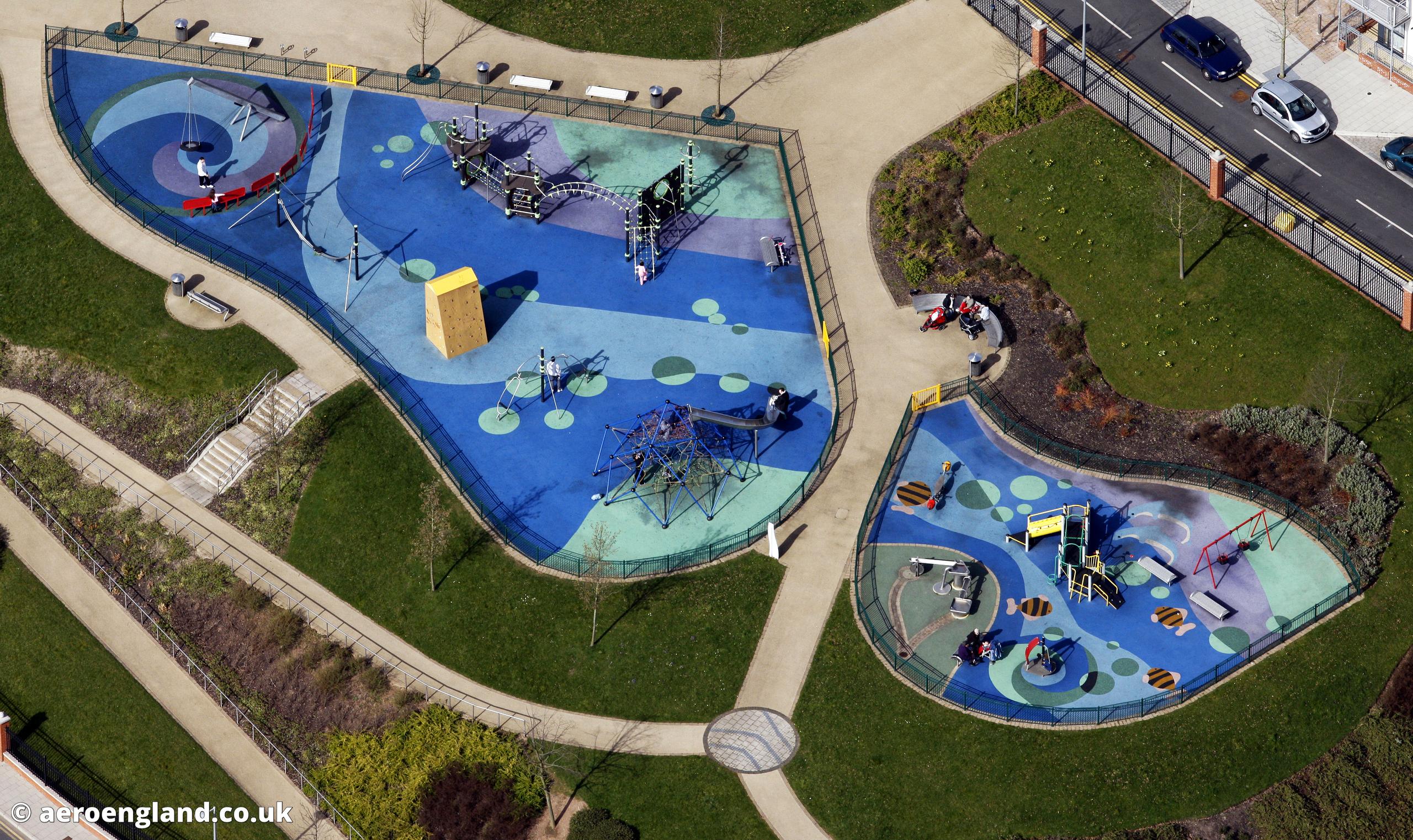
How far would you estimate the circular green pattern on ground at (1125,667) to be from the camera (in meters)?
88.7

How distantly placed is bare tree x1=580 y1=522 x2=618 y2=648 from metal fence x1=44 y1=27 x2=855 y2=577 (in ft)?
1.41

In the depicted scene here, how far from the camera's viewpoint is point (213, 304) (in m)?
103

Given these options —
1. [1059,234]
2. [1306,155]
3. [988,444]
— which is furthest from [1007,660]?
[1306,155]

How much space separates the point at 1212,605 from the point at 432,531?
36.3 m

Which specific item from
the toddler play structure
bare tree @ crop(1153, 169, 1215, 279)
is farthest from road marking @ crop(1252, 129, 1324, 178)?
the toddler play structure

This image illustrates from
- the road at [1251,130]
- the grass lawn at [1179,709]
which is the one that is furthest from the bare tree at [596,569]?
the road at [1251,130]

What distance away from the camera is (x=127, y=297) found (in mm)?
104000

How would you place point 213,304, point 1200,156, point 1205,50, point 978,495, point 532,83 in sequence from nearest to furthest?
point 978,495, point 213,304, point 1200,156, point 1205,50, point 532,83

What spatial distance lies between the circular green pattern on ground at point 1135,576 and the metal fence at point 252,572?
27.9m

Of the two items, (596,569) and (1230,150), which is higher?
(1230,150)

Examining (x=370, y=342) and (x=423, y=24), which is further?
(x=423, y=24)

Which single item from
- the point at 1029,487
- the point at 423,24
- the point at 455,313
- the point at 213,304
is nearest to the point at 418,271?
the point at 455,313

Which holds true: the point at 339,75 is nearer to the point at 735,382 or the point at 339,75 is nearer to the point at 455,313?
the point at 455,313

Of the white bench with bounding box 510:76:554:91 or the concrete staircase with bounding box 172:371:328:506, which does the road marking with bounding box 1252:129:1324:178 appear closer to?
the white bench with bounding box 510:76:554:91
